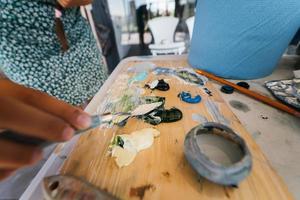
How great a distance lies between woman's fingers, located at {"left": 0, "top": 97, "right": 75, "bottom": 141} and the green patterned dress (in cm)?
39

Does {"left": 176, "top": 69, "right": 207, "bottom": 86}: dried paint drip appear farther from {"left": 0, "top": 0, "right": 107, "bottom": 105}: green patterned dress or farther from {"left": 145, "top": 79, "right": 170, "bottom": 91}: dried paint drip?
{"left": 0, "top": 0, "right": 107, "bottom": 105}: green patterned dress

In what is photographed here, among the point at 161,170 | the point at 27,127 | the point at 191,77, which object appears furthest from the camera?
the point at 191,77

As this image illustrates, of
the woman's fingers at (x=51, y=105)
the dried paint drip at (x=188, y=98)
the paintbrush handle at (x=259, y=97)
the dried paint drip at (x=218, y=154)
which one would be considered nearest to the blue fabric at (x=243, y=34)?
the paintbrush handle at (x=259, y=97)

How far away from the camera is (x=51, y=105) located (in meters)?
0.22

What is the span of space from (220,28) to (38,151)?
0.45 meters

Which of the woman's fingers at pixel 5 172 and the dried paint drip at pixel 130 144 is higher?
the woman's fingers at pixel 5 172

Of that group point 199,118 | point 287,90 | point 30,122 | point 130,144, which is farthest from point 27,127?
point 287,90

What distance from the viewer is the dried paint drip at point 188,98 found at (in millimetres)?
421

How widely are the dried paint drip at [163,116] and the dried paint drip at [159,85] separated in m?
0.09

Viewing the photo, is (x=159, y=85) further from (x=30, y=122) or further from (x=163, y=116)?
(x=30, y=122)

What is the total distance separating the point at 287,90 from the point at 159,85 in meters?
0.31

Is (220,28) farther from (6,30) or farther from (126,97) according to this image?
(6,30)

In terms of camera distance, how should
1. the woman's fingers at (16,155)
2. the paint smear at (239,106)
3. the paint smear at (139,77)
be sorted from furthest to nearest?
the paint smear at (139,77)
the paint smear at (239,106)
the woman's fingers at (16,155)

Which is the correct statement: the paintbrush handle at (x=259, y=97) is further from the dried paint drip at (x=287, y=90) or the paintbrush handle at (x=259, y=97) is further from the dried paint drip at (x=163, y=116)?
the dried paint drip at (x=163, y=116)
